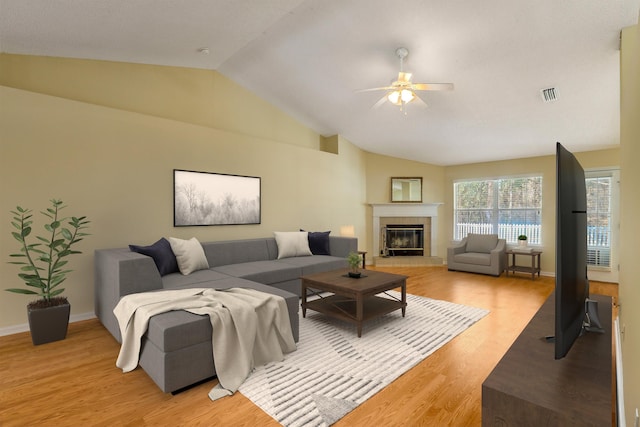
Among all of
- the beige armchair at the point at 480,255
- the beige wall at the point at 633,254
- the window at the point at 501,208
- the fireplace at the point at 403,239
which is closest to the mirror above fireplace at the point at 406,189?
the fireplace at the point at 403,239

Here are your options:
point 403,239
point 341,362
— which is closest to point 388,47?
point 341,362

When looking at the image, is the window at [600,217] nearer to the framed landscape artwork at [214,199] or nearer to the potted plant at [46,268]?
the framed landscape artwork at [214,199]

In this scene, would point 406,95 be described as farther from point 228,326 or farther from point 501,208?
point 501,208

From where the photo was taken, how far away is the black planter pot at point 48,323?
9.23 feet

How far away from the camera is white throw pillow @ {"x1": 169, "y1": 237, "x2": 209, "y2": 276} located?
12.1 ft

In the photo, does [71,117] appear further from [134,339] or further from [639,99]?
[639,99]

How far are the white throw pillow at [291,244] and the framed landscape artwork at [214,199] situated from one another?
0.52 meters

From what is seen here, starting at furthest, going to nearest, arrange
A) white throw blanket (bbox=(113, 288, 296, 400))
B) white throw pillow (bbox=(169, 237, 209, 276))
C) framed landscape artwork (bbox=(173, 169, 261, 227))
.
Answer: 1. framed landscape artwork (bbox=(173, 169, 261, 227))
2. white throw pillow (bbox=(169, 237, 209, 276))
3. white throw blanket (bbox=(113, 288, 296, 400))

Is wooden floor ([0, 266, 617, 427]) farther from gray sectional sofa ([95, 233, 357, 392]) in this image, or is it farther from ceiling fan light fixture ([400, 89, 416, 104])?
ceiling fan light fixture ([400, 89, 416, 104])

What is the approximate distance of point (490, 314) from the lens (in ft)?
12.2

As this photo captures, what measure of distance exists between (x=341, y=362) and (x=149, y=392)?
1.39 metres

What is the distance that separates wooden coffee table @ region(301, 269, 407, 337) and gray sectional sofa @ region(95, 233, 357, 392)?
438 mm

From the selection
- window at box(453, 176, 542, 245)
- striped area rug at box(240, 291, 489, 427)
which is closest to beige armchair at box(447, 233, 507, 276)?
window at box(453, 176, 542, 245)

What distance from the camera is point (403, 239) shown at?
7473mm
